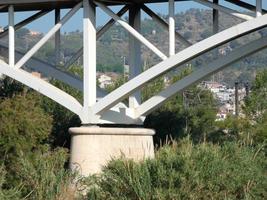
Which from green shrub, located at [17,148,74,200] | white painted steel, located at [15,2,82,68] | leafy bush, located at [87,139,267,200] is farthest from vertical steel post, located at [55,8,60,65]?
leafy bush, located at [87,139,267,200]

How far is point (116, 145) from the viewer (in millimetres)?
31141

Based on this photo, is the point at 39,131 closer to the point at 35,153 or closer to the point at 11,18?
the point at 35,153

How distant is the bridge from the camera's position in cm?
2830

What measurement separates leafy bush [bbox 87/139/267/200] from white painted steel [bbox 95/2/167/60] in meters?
4.59

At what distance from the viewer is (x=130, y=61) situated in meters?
33.6

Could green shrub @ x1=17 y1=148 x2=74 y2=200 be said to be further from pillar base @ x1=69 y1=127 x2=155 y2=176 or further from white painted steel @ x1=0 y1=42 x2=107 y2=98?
white painted steel @ x1=0 y1=42 x2=107 y2=98

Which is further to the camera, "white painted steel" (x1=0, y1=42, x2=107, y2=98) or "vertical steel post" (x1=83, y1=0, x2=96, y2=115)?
"white painted steel" (x1=0, y1=42, x2=107, y2=98)

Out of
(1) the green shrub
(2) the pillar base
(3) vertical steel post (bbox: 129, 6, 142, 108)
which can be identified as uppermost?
(3) vertical steel post (bbox: 129, 6, 142, 108)

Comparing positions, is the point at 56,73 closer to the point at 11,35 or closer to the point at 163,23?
the point at 11,35

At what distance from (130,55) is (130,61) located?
257 millimetres

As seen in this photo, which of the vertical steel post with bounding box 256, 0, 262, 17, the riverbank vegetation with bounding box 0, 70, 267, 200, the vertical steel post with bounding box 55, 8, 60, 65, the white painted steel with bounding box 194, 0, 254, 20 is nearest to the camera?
the riverbank vegetation with bounding box 0, 70, 267, 200

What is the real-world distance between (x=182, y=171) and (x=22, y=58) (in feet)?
33.1

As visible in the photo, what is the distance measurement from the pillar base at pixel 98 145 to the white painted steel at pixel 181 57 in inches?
28.2

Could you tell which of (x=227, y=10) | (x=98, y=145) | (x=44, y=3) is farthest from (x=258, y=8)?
(x=44, y=3)
